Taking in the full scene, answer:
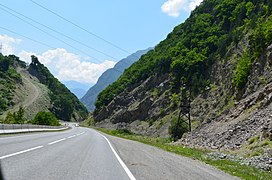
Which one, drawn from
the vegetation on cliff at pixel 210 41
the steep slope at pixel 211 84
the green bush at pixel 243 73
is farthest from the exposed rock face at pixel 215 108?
the vegetation on cliff at pixel 210 41

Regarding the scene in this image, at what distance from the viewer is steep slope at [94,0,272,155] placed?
35.2 metres

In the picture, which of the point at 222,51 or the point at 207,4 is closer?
the point at 222,51

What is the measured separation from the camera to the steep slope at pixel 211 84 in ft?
116

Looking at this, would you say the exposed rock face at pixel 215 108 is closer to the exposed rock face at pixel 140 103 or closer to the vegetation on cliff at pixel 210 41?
the exposed rock face at pixel 140 103

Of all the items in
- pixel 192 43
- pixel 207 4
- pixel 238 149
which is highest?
pixel 207 4

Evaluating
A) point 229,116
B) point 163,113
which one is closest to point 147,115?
point 163,113

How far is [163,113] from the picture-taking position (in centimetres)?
8562

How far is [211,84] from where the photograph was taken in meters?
75.6

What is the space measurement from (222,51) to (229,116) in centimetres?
4072

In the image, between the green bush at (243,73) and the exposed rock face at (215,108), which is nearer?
the exposed rock face at (215,108)

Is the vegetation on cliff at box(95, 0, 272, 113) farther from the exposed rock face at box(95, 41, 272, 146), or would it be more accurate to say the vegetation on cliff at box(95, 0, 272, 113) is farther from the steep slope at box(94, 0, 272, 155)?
the exposed rock face at box(95, 41, 272, 146)

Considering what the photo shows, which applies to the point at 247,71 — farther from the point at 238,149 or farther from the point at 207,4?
the point at 207,4

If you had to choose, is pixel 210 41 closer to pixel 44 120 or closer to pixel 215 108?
pixel 215 108

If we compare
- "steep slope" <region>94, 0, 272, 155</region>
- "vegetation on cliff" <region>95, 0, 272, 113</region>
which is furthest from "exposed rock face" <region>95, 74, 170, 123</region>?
"vegetation on cliff" <region>95, 0, 272, 113</region>
